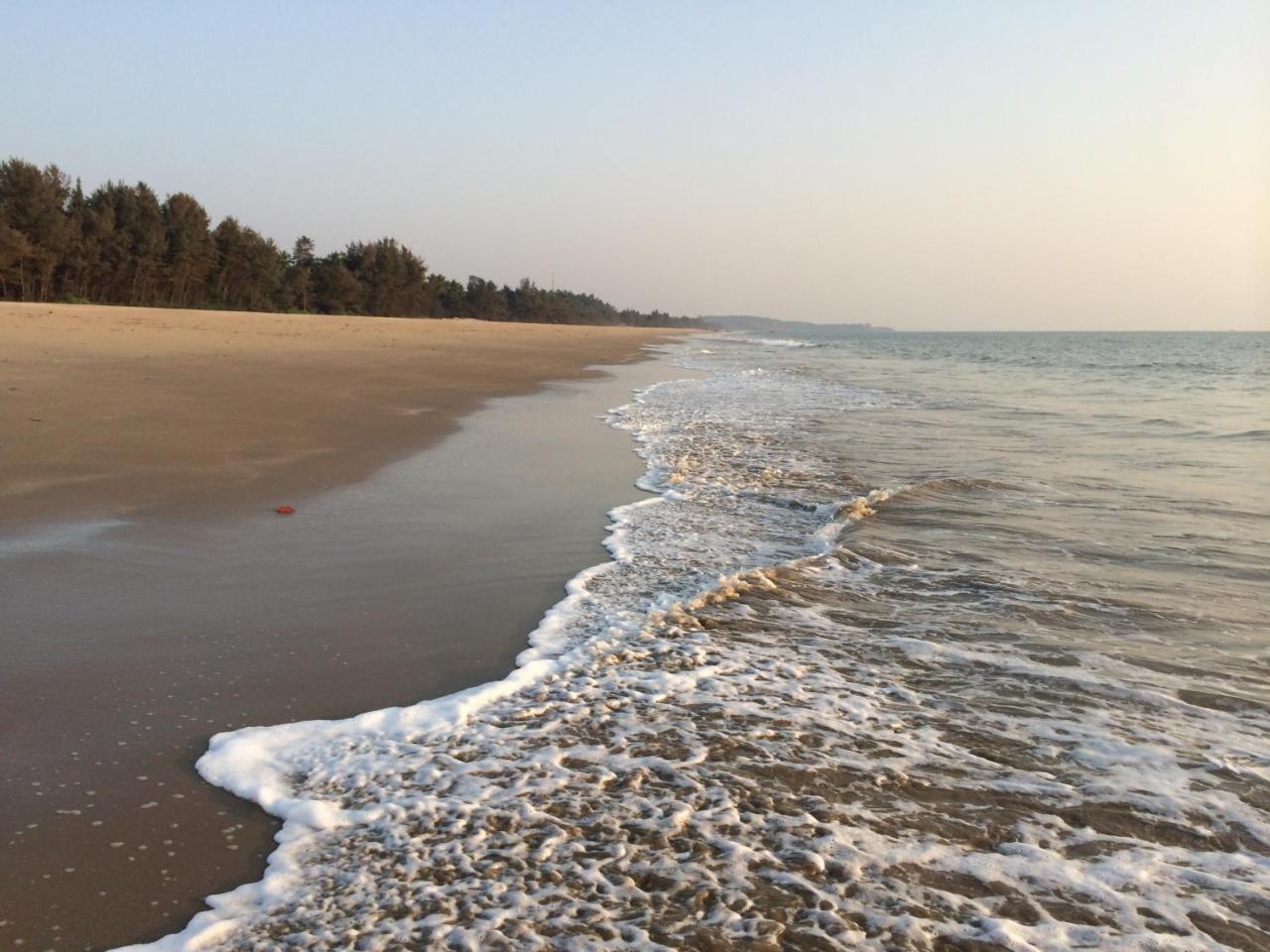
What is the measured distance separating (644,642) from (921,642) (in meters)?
1.19

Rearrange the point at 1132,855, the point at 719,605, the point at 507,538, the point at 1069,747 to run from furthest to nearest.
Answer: the point at 507,538 → the point at 719,605 → the point at 1069,747 → the point at 1132,855

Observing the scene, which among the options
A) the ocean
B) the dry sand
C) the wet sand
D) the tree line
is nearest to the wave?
the tree line

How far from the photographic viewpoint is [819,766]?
2.84 meters

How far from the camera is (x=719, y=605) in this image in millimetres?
4465

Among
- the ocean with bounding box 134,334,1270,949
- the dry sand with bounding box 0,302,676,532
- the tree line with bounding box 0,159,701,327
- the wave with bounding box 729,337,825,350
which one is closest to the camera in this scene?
the ocean with bounding box 134,334,1270,949

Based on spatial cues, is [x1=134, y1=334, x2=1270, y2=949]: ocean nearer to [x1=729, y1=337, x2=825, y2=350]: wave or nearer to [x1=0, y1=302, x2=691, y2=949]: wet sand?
[x1=0, y1=302, x2=691, y2=949]: wet sand

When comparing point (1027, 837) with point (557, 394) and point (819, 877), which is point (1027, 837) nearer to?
point (819, 877)

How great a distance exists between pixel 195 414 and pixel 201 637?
667 centimetres

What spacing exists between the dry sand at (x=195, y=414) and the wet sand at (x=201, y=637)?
0.11 m

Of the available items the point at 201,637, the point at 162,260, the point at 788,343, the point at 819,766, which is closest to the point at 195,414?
the point at 201,637

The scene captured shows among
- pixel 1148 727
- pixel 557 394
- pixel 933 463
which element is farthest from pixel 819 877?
pixel 557 394

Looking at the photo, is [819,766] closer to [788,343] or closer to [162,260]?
[162,260]

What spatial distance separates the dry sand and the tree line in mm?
24145

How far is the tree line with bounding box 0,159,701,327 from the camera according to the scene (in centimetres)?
4100
